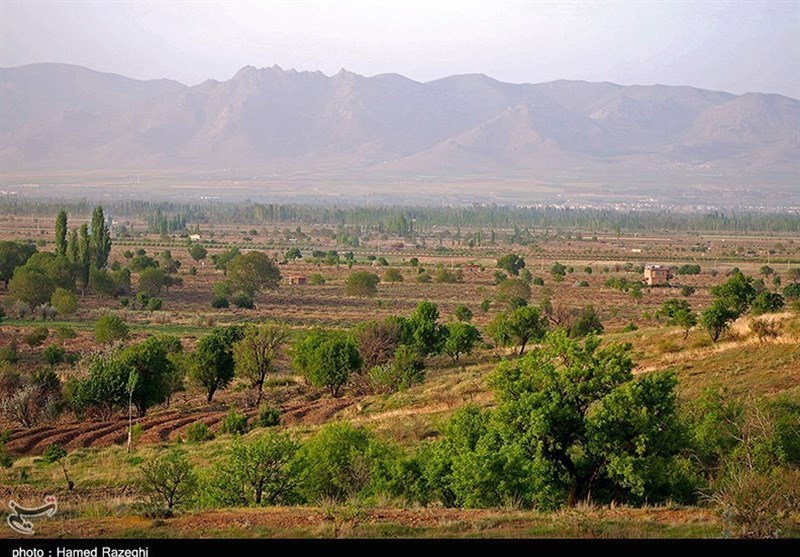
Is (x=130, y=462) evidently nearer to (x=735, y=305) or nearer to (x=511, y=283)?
(x=735, y=305)

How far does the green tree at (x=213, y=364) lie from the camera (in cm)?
3547

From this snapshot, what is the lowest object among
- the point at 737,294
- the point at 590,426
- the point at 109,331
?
the point at 109,331

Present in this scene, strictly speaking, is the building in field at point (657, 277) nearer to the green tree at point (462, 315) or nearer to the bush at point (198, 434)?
the green tree at point (462, 315)

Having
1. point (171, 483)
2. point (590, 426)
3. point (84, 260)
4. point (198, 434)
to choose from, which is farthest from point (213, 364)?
point (84, 260)

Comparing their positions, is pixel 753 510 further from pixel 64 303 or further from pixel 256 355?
pixel 64 303

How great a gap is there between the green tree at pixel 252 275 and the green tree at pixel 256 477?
180 ft

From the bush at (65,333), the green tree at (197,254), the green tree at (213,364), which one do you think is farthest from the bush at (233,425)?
the green tree at (197,254)

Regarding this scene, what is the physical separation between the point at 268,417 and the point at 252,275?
145ft

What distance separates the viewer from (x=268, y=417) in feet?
96.3

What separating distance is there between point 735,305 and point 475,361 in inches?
469

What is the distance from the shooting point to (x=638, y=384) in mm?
15312

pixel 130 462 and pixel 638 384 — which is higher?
pixel 638 384

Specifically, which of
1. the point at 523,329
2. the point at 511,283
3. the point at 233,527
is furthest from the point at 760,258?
the point at 233,527

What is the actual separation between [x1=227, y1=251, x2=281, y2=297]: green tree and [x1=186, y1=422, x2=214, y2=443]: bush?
42639mm
